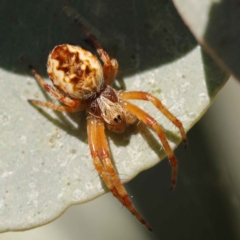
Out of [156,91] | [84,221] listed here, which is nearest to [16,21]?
[156,91]

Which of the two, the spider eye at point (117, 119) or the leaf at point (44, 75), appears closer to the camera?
the leaf at point (44, 75)

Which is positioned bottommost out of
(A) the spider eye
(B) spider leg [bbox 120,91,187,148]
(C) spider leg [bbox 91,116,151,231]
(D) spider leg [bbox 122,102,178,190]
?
(C) spider leg [bbox 91,116,151,231]

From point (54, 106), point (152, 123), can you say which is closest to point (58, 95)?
point (54, 106)

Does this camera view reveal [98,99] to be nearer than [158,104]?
No

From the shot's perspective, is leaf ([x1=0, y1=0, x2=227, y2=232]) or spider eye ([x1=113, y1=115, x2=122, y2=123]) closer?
leaf ([x1=0, y1=0, x2=227, y2=232])

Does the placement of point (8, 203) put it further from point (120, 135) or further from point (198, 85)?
point (198, 85)

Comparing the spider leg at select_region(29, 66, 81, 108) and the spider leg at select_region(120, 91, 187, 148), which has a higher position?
the spider leg at select_region(120, 91, 187, 148)

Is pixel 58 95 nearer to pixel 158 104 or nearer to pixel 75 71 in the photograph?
pixel 75 71
